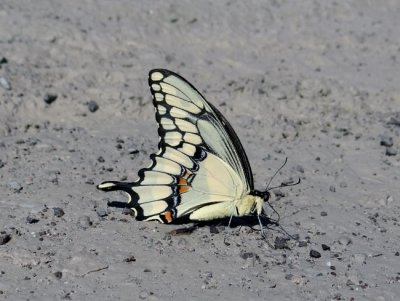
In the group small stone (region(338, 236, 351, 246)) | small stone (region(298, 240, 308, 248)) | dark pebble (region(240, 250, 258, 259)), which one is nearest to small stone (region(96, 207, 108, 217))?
dark pebble (region(240, 250, 258, 259))

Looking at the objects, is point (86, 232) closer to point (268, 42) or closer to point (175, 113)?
point (175, 113)

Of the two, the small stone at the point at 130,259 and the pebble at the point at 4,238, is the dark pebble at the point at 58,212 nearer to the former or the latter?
the pebble at the point at 4,238

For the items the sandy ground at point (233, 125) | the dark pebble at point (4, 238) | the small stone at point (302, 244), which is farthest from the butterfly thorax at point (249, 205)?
the dark pebble at point (4, 238)

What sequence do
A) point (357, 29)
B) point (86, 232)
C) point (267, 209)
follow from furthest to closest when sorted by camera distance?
1. point (357, 29)
2. point (267, 209)
3. point (86, 232)

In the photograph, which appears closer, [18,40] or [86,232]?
[86,232]

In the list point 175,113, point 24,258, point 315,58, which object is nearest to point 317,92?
point 315,58

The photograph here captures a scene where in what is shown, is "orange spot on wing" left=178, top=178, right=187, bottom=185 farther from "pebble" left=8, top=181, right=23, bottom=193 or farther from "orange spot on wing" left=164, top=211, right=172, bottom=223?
"pebble" left=8, top=181, right=23, bottom=193

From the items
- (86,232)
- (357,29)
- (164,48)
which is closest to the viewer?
(86,232)
